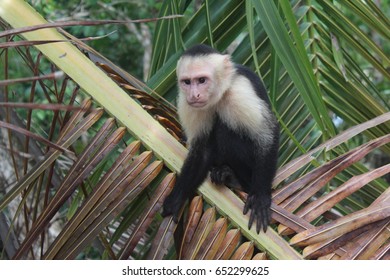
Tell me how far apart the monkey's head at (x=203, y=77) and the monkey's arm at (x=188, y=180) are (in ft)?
0.52

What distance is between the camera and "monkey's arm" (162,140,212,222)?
1.85m

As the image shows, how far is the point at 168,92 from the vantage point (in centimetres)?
240

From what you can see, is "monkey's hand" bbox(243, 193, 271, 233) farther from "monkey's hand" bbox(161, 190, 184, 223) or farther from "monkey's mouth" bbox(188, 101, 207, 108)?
"monkey's mouth" bbox(188, 101, 207, 108)

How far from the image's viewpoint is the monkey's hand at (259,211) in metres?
1.70

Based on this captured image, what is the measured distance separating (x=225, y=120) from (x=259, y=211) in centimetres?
64

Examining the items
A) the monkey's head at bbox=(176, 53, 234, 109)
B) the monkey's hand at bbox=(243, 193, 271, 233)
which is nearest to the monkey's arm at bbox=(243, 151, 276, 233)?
the monkey's hand at bbox=(243, 193, 271, 233)

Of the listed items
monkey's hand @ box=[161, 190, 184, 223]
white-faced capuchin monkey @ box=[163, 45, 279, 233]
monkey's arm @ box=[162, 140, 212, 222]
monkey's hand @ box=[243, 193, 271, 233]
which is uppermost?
white-faced capuchin monkey @ box=[163, 45, 279, 233]

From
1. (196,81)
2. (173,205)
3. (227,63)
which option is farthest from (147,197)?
(227,63)

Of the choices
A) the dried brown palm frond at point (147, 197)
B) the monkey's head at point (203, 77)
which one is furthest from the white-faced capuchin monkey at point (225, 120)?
the dried brown palm frond at point (147, 197)

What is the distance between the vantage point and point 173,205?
6.14 feet

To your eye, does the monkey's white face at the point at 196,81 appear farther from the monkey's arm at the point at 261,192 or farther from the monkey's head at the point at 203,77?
the monkey's arm at the point at 261,192

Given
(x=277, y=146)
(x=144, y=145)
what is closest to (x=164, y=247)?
(x=144, y=145)

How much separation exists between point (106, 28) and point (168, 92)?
9.19ft

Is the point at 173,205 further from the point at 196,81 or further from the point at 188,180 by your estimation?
the point at 196,81
